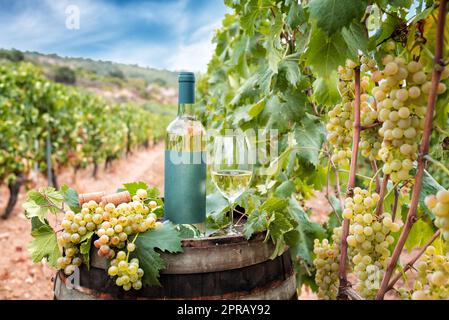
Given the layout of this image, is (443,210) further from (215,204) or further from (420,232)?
(215,204)

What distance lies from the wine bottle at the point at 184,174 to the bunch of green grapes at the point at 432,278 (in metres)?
0.71

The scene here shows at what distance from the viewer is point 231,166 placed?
4.97 feet

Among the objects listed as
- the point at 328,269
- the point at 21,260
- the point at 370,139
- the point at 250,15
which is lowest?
the point at 21,260

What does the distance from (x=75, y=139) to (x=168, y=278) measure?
7763mm

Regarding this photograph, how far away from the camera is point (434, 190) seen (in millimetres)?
1236

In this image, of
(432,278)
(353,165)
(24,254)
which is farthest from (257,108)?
(24,254)

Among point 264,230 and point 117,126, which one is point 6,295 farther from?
point 117,126

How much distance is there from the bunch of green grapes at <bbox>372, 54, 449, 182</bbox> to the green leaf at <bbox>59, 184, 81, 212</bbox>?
963mm

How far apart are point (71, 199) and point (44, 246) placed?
0.18 m

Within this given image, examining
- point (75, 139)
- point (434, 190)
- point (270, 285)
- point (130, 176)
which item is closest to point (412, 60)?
point (434, 190)

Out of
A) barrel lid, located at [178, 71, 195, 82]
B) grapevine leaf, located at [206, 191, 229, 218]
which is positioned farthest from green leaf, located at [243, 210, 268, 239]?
barrel lid, located at [178, 71, 195, 82]

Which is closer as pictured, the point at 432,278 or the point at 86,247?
the point at 432,278

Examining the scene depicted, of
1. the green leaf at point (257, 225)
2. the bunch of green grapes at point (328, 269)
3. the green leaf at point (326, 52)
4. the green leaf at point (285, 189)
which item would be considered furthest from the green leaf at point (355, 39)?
the green leaf at point (285, 189)

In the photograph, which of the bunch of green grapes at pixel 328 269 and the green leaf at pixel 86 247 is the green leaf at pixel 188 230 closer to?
the green leaf at pixel 86 247
